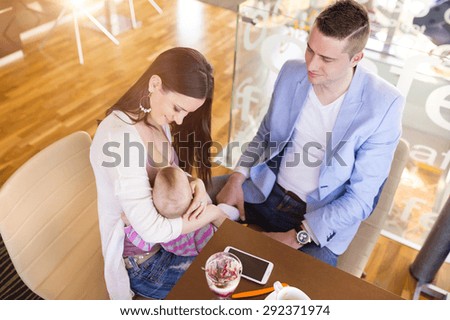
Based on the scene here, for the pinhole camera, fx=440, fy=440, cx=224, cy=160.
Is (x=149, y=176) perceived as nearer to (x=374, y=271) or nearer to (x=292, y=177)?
(x=292, y=177)

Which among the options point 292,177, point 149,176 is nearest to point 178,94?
point 149,176

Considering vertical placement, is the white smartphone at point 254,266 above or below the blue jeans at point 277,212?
above

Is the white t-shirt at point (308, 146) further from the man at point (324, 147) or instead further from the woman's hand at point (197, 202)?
the woman's hand at point (197, 202)

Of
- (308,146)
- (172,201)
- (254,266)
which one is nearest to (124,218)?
(172,201)

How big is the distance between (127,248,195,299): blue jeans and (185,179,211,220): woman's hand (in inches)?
8.4

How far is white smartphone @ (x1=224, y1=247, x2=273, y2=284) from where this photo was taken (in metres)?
1.21

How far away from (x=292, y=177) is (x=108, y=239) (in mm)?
762

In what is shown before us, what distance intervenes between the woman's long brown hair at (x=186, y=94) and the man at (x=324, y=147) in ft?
1.20

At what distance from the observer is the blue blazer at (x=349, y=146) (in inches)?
60.9

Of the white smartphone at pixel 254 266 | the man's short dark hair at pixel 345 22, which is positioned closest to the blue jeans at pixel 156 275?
the white smartphone at pixel 254 266

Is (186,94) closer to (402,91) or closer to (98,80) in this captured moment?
(402,91)

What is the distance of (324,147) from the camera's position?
169cm

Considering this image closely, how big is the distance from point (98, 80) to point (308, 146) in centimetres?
247

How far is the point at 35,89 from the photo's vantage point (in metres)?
3.53
